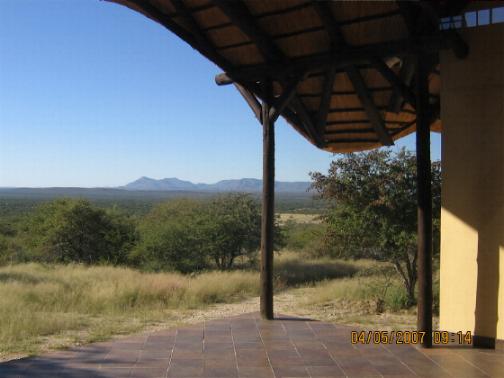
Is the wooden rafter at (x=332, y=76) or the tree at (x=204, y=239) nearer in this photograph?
the wooden rafter at (x=332, y=76)

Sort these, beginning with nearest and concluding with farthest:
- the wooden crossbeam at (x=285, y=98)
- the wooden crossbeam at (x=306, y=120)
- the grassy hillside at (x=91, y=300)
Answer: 1. the wooden crossbeam at (x=285, y=98)
2. the grassy hillside at (x=91, y=300)
3. the wooden crossbeam at (x=306, y=120)

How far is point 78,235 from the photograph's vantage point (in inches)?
739

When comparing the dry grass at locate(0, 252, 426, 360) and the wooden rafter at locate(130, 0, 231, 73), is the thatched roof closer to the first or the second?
the wooden rafter at locate(130, 0, 231, 73)

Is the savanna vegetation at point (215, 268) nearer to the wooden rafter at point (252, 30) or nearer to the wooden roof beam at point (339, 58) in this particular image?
the wooden roof beam at point (339, 58)

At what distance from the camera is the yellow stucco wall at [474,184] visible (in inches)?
197

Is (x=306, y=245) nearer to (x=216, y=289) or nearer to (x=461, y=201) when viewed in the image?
(x=216, y=289)

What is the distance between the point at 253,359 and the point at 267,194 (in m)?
2.42

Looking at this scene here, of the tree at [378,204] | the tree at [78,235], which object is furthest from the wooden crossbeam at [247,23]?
the tree at [78,235]

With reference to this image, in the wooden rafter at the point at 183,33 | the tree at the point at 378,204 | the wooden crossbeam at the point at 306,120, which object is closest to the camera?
the wooden rafter at the point at 183,33

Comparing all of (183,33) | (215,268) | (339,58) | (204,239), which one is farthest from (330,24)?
(215,268)

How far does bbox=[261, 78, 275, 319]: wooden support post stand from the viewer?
21.8 feet

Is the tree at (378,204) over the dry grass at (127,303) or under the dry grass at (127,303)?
over

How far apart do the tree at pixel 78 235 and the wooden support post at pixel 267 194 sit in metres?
12.3

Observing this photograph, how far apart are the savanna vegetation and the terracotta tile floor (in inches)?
36.7
